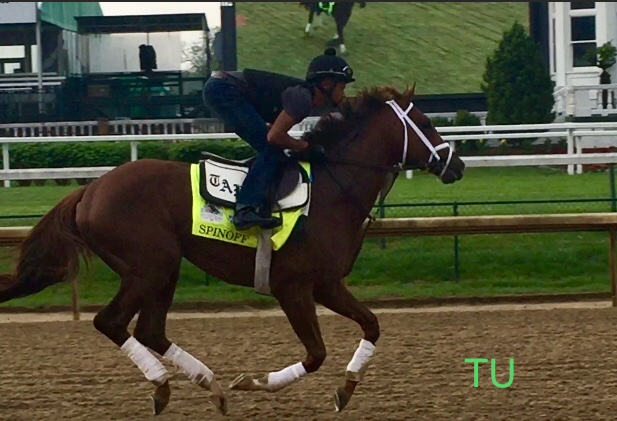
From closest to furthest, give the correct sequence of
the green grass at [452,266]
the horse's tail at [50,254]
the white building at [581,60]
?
1. the horse's tail at [50,254]
2. the green grass at [452,266]
3. the white building at [581,60]

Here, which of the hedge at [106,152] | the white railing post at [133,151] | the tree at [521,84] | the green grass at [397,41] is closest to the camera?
the white railing post at [133,151]

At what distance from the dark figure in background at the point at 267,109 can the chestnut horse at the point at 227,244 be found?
185 millimetres

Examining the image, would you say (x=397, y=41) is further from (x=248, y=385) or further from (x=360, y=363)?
(x=248, y=385)

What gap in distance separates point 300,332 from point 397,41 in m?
24.2

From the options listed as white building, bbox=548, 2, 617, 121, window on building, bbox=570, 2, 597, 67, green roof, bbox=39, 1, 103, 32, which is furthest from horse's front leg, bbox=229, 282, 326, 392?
green roof, bbox=39, 1, 103, 32

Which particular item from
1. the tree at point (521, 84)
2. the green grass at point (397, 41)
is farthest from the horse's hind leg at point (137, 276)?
the green grass at point (397, 41)

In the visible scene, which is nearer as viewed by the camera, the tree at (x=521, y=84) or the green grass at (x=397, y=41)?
the tree at (x=521, y=84)

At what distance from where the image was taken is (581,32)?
20594mm

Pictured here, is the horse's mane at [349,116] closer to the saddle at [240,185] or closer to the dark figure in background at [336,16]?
the saddle at [240,185]

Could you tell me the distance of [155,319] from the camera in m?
6.23

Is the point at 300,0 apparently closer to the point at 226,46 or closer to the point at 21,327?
the point at 21,327

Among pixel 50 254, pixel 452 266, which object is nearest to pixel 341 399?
pixel 50 254

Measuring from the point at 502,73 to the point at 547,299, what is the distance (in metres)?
8.07

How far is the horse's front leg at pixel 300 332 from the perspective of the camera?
5.97 m
